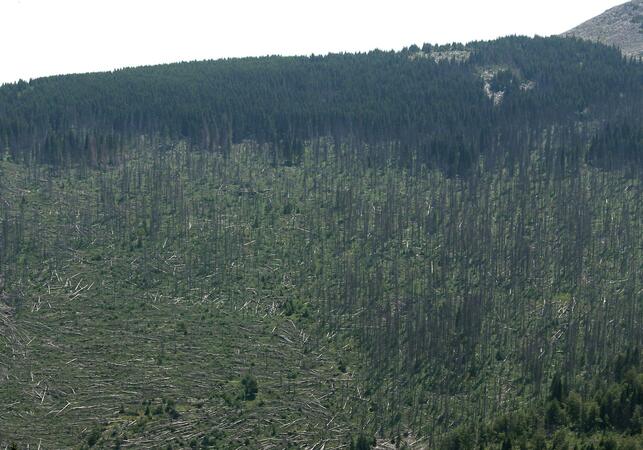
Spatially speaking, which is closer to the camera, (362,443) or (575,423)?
(575,423)

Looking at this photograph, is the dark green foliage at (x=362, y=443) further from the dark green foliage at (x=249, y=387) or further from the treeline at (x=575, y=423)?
the dark green foliage at (x=249, y=387)

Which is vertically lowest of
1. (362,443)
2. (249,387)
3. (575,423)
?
(362,443)

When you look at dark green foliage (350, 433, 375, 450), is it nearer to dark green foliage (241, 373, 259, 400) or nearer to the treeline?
the treeline

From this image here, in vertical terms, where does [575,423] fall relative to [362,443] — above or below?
above

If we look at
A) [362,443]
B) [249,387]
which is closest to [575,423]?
[362,443]

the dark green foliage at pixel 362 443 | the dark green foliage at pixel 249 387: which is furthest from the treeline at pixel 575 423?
the dark green foliage at pixel 249 387

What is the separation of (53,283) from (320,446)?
190 feet

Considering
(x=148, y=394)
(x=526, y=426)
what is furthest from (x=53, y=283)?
(x=526, y=426)

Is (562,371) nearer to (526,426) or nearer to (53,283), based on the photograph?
(526,426)

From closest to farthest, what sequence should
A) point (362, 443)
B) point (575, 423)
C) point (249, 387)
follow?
1. point (575, 423)
2. point (362, 443)
3. point (249, 387)

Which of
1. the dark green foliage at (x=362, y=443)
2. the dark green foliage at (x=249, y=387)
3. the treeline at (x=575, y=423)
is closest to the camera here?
the treeline at (x=575, y=423)

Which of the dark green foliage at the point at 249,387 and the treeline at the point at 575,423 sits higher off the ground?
the treeline at the point at 575,423

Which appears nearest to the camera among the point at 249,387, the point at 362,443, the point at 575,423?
the point at 575,423

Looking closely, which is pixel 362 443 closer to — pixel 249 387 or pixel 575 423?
pixel 249 387
